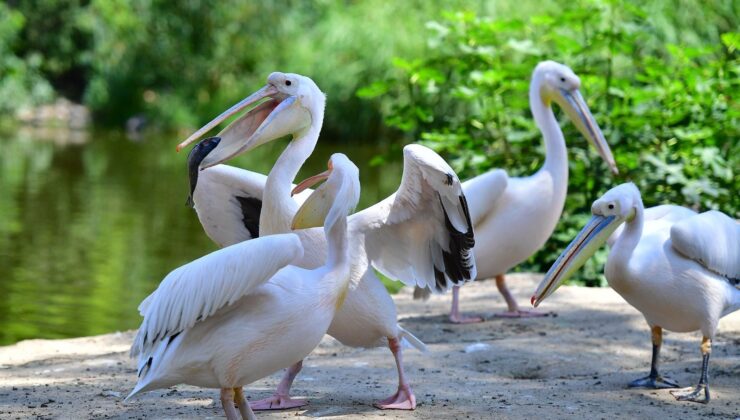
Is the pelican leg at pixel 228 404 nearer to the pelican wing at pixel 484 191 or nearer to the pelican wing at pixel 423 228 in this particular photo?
the pelican wing at pixel 423 228

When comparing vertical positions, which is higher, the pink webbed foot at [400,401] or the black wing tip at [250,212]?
the black wing tip at [250,212]

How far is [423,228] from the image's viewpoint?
13.8ft

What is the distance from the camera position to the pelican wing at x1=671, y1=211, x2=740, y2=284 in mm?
4172

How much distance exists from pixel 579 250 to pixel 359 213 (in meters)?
0.89

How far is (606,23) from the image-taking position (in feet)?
32.6

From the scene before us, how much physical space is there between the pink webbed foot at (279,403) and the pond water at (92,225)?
2.95m

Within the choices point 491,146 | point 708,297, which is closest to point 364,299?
point 708,297

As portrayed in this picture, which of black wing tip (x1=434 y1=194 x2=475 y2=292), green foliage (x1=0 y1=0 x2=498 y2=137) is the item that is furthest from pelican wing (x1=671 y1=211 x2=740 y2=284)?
green foliage (x1=0 y1=0 x2=498 y2=137)

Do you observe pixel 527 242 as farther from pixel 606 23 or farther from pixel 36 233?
pixel 36 233

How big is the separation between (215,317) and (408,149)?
0.98m

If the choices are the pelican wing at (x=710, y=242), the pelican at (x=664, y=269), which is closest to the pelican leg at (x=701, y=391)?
the pelican at (x=664, y=269)

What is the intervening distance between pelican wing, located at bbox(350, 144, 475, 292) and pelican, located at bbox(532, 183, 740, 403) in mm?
384

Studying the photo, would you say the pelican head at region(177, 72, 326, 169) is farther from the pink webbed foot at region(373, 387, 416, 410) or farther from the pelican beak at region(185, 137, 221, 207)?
the pink webbed foot at region(373, 387, 416, 410)

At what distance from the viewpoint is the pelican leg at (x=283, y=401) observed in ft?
12.9
